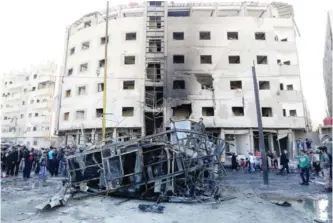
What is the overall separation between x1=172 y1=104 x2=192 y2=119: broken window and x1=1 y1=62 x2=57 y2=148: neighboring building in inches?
920

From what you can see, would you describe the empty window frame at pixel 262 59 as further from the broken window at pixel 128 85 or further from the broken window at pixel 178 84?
the broken window at pixel 128 85

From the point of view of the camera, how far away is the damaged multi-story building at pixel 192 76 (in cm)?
2458

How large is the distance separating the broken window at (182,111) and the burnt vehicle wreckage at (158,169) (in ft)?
56.9

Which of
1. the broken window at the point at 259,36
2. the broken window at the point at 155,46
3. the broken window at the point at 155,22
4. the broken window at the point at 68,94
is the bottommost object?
the broken window at the point at 68,94

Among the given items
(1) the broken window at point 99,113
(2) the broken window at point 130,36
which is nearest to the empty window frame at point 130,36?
(2) the broken window at point 130,36

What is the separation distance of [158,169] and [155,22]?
22812mm

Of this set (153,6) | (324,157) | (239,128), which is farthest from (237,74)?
(324,157)

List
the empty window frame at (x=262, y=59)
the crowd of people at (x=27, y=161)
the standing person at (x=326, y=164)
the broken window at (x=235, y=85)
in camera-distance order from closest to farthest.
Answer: the standing person at (x=326, y=164) → the crowd of people at (x=27, y=161) → the broken window at (x=235, y=85) → the empty window frame at (x=262, y=59)

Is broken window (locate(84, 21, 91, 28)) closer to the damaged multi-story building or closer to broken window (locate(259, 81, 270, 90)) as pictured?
the damaged multi-story building

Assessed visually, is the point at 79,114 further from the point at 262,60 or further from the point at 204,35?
the point at 262,60

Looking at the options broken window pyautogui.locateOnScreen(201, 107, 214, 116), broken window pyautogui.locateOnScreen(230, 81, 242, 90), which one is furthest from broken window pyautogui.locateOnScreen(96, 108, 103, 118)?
broken window pyautogui.locateOnScreen(230, 81, 242, 90)

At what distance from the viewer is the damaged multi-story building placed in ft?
80.6

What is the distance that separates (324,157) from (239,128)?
15008 millimetres

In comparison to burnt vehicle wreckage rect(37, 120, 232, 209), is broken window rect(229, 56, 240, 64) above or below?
above
